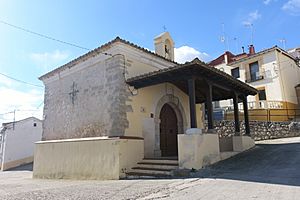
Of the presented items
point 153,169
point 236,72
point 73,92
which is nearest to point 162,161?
point 153,169

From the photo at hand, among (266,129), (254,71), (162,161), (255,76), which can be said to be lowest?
(162,161)

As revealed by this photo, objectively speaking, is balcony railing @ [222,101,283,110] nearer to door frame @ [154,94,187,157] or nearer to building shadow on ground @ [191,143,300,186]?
door frame @ [154,94,187,157]

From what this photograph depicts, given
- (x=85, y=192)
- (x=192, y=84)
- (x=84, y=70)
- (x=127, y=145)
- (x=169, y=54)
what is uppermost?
(x=169, y=54)

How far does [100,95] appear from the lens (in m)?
9.74

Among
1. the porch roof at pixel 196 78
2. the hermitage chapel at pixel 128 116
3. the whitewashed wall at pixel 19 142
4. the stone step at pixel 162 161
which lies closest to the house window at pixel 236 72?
the hermitage chapel at pixel 128 116

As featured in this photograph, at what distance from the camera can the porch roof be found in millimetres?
7767

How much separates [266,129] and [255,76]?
809 cm

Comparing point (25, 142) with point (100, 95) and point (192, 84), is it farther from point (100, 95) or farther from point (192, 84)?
point (192, 84)

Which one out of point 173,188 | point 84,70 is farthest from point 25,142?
point 173,188

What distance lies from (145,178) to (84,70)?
5.61 m

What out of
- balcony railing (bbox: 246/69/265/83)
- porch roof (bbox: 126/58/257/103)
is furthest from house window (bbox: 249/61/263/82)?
porch roof (bbox: 126/58/257/103)

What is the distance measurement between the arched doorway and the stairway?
6.83 ft

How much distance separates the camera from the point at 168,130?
10820mm

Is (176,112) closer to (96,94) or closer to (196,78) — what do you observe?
(196,78)
